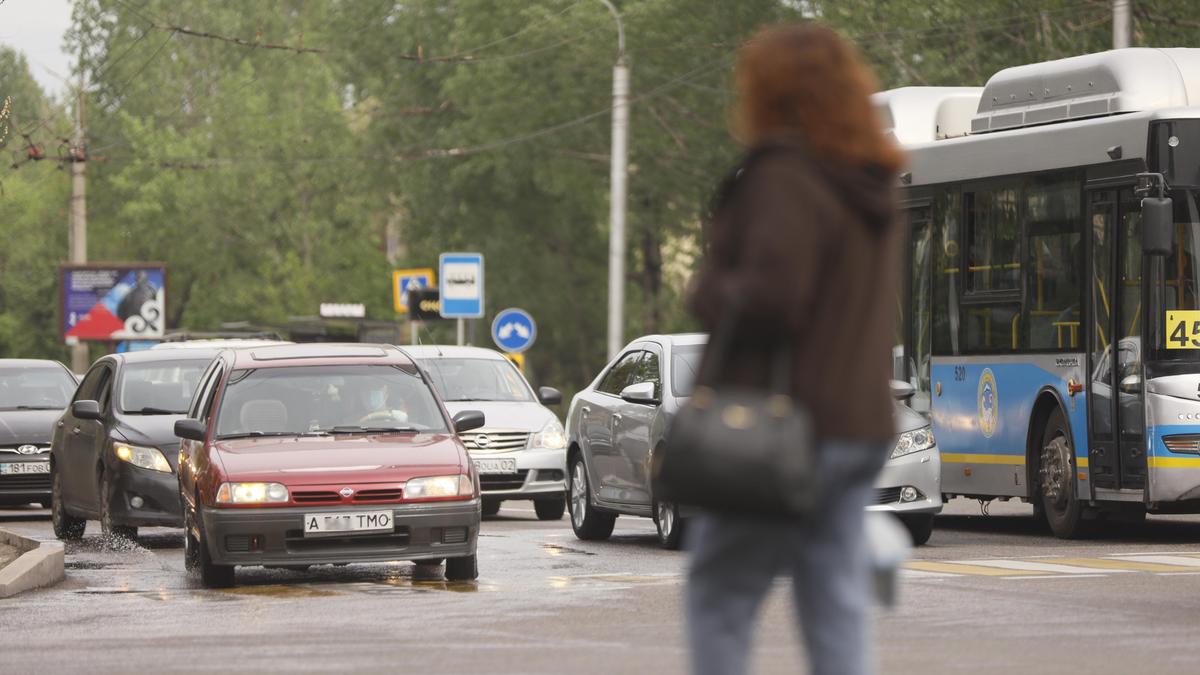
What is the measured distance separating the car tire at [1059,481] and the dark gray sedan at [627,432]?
2721 millimetres

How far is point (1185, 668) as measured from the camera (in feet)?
31.9

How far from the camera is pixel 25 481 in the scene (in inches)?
947

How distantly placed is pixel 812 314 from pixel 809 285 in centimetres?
9

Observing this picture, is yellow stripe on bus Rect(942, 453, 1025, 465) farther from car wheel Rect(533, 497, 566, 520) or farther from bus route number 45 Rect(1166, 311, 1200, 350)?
car wheel Rect(533, 497, 566, 520)

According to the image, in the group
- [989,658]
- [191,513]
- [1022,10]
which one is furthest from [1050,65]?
[1022,10]

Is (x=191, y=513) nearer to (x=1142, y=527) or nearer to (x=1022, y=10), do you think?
(x=1142, y=527)

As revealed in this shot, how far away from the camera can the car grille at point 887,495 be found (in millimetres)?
17250

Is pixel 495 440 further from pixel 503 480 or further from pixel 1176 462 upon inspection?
pixel 1176 462

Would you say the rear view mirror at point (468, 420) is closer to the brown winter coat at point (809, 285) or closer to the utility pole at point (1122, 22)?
the brown winter coat at point (809, 285)

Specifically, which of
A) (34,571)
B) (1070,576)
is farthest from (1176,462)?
(34,571)

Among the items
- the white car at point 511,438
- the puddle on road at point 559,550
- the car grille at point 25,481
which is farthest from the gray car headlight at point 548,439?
the car grille at point 25,481

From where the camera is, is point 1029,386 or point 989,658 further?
point 1029,386

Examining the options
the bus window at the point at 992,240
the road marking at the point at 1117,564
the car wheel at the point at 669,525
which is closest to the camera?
the road marking at the point at 1117,564

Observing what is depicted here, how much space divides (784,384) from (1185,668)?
4889 mm
